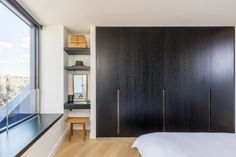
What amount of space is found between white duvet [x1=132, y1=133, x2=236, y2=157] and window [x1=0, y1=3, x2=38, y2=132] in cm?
173

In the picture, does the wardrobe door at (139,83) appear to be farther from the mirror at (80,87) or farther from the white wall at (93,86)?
the mirror at (80,87)

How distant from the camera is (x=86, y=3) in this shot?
263 centimetres

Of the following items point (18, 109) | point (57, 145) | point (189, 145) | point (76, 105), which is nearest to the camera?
point (189, 145)

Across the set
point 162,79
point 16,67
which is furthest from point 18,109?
point 162,79

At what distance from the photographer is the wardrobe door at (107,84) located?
3619 mm

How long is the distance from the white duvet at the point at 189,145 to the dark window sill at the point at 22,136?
1.19m

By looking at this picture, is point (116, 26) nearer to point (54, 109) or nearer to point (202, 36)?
point (202, 36)

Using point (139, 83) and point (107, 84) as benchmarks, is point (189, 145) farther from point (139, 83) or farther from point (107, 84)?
point (107, 84)

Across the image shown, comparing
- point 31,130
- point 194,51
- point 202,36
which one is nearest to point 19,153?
point 31,130

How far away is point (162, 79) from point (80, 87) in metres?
1.71

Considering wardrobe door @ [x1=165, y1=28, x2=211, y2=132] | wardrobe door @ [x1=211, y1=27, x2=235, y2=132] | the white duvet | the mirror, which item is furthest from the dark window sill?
wardrobe door @ [x1=211, y1=27, x2=235, y2=132]

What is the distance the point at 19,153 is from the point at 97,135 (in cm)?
201

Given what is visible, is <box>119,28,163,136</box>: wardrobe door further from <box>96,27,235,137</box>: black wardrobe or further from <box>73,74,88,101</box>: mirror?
<box>73,74,88,101</box>: mirror

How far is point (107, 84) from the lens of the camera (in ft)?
11.9
